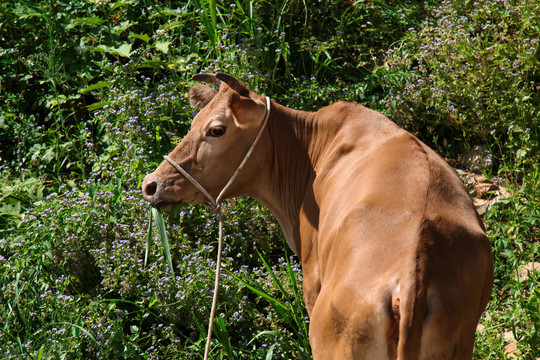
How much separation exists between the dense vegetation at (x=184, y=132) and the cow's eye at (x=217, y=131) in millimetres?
1078

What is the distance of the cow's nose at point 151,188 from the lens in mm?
4117

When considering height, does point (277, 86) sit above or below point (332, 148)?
below

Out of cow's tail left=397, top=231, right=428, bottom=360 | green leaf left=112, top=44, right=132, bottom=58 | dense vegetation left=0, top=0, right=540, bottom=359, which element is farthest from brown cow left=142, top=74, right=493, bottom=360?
green leaf left=112, top=44, right=132, bottom=58

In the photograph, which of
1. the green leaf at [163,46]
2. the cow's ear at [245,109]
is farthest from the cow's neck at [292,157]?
the green leaf at [163,46]

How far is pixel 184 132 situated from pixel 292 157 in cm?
190

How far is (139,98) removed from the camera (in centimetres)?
586

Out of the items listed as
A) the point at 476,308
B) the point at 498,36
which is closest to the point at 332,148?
→ the point at 476,308

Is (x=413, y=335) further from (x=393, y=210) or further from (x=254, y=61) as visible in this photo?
(x=254, y=61)

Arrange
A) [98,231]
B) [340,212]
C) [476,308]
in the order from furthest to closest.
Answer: [98,231] < [340,212] < [476,308]

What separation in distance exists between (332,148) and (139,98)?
2426 mm

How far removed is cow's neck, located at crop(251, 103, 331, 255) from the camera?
4.30 metres

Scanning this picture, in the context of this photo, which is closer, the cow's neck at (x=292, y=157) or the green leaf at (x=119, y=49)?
the cow's neck at (x=292, y=157)

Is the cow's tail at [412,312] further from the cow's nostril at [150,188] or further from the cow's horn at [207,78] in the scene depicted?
the cow's horn at [207,78]

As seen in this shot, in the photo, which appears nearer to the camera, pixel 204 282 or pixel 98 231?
pixel 204 282
